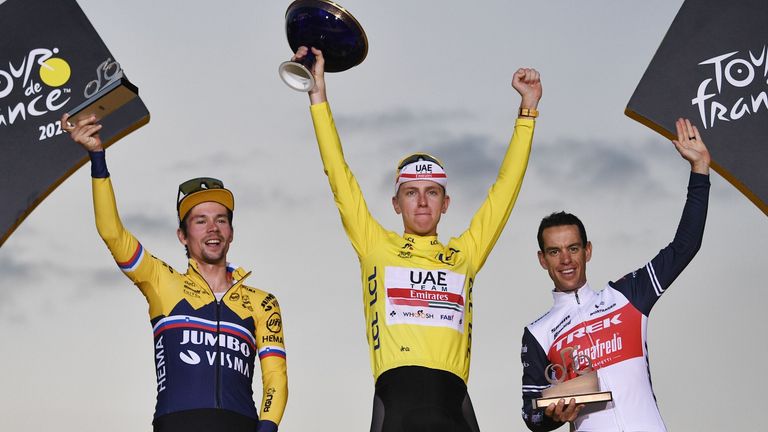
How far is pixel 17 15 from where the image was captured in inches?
376

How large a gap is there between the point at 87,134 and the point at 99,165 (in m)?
0.26

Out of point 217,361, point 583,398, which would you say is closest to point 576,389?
point 583,398

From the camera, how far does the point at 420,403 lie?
6488 mm

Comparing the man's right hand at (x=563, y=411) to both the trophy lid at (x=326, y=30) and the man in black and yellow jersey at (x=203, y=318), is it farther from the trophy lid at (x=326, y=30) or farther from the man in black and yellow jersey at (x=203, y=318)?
the trophy lid at (x=326, y=30)

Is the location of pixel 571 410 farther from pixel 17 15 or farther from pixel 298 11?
pixel 17 15

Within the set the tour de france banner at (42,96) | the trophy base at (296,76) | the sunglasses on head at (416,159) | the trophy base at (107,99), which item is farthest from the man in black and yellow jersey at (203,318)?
the tour de france banner at (42,96)

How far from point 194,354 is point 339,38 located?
2.48 m

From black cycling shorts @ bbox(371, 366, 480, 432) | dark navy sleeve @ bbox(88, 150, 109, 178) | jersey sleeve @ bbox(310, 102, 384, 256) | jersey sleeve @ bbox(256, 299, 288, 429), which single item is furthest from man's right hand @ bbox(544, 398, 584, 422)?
dark navy sleeve @ bbox(88, 150, 109, 178)

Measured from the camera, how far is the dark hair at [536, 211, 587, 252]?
24.8 feet

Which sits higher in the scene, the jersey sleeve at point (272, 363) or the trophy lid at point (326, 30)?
the trophy lid at point (326, 30)

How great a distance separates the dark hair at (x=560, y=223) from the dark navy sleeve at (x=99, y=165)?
9.70ft

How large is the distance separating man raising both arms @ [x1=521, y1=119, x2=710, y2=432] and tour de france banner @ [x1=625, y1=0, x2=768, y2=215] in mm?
894

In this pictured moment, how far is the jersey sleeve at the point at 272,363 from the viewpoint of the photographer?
6.93 metres

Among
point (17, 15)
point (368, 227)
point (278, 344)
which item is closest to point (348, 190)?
point (368, 227)
